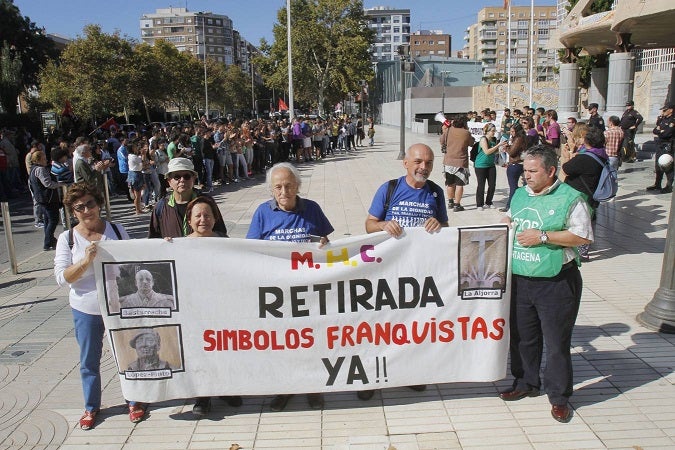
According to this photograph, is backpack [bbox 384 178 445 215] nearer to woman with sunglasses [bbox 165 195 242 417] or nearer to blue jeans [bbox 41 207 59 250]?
woman with sunglasses [bbox 165 195 242 417]

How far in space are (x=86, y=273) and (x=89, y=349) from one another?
0.55 meters

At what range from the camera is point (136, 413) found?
164 inches

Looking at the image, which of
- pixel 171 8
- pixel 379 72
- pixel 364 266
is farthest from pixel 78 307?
pixel 171 8

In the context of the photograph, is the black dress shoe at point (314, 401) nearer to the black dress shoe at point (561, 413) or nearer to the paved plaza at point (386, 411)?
the paved plaza at point (386, 411)

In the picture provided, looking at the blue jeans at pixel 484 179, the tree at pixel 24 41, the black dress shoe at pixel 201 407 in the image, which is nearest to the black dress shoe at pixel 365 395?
the black dress shoe at pixel 201 407

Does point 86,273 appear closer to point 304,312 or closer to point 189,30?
point 304,312

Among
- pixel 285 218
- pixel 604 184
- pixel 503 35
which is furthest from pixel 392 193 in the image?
pixel 503 35

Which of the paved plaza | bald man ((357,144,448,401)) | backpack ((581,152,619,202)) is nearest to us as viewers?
the paved plaza

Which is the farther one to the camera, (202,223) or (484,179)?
(484,179)

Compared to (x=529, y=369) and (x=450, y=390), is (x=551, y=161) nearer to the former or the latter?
(x=529, y=369)

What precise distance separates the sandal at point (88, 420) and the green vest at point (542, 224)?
312 centimetres

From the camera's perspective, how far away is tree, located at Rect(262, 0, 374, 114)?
56031 mm

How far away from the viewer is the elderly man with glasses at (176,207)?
14.6ft

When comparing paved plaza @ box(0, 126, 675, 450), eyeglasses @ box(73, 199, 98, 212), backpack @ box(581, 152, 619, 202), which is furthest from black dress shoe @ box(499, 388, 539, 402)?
backpack @ box(581, 152, 619, 202)
